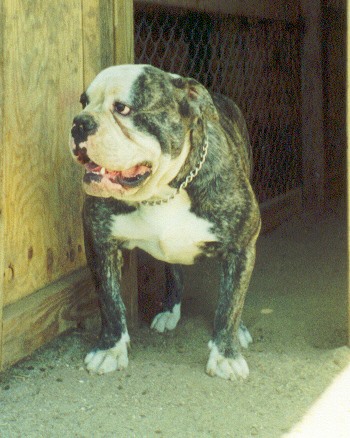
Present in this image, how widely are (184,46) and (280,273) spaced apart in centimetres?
171

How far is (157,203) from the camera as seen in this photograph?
11.1 ft

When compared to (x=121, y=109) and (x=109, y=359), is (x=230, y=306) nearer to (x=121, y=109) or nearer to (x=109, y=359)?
(x=109, y=359)

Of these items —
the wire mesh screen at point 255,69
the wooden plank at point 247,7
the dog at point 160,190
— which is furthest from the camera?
the wire mesh screen at point 255,69

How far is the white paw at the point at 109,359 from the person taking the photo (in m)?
3.48

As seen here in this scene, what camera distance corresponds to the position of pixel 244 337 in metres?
3.86

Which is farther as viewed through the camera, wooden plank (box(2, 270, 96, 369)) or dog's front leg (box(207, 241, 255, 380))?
dog's front leg (box(207, 241, 255, 380))

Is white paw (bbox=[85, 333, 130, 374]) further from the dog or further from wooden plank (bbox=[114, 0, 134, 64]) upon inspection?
wooden plank (bbox=[114, 0, 134, 64])

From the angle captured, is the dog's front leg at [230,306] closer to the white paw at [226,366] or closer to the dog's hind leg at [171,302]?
the white paw at [226,366]

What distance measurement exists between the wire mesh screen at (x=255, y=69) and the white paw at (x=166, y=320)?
1.80m

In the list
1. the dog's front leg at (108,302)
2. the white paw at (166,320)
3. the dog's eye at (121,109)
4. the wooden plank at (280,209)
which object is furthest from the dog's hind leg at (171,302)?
the wooden plank at (280,209)

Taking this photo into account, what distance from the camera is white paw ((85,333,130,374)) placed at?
3.48m

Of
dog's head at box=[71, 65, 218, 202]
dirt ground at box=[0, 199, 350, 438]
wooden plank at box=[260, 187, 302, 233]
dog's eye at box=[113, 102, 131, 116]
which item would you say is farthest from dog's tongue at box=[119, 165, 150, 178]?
wooden plank at box=[260, 187, 302, 233]

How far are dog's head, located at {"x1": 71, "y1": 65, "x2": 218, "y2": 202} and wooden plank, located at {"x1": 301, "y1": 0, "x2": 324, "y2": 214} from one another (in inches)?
130

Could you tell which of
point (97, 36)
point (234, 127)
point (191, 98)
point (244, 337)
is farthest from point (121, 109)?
point (244, 337)
